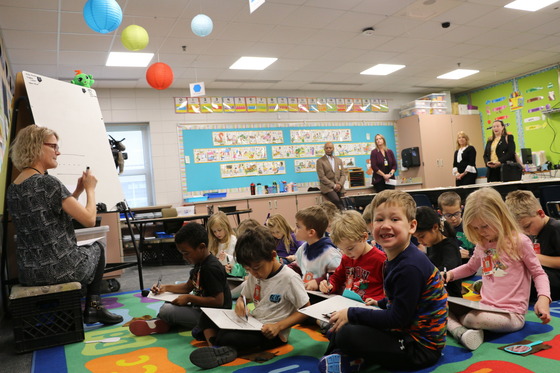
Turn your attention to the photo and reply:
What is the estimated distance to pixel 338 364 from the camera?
157cm

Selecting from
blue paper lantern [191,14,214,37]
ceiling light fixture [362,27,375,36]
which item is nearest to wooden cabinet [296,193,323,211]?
ceiling light fixture [362,27,375,36]

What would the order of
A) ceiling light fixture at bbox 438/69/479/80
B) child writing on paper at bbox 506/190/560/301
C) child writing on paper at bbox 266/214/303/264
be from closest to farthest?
child writing on paper at bbox 506/190/560/301 < child writing on paper at bbox 266/214/303/264 < ceiling light fixture at bbox 438/69/479/80

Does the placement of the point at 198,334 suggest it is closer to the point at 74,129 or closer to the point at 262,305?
the point at 262,305

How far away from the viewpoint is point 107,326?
285 centimetres

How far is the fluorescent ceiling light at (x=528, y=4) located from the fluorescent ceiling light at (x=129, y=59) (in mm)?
4961

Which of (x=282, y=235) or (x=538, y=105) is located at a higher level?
(x=538, y=105)

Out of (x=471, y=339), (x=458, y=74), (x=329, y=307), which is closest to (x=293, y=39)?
(x=458, y=74)

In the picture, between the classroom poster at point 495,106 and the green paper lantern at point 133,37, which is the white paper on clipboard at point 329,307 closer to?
the green paper lantern at point 133,37

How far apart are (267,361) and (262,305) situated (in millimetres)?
253

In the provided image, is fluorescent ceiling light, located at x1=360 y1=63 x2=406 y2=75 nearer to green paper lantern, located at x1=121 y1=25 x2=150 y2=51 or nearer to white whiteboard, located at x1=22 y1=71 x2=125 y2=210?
green paper lantern, located at x1=121 y1=25 x2=150 y2=51

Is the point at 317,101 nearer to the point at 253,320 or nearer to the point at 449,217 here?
the point at 449,217

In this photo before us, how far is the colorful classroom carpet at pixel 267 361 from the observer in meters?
1.61

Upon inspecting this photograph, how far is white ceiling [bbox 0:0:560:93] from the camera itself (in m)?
5.06

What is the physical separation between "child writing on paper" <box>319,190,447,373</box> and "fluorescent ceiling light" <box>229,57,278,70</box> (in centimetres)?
590
